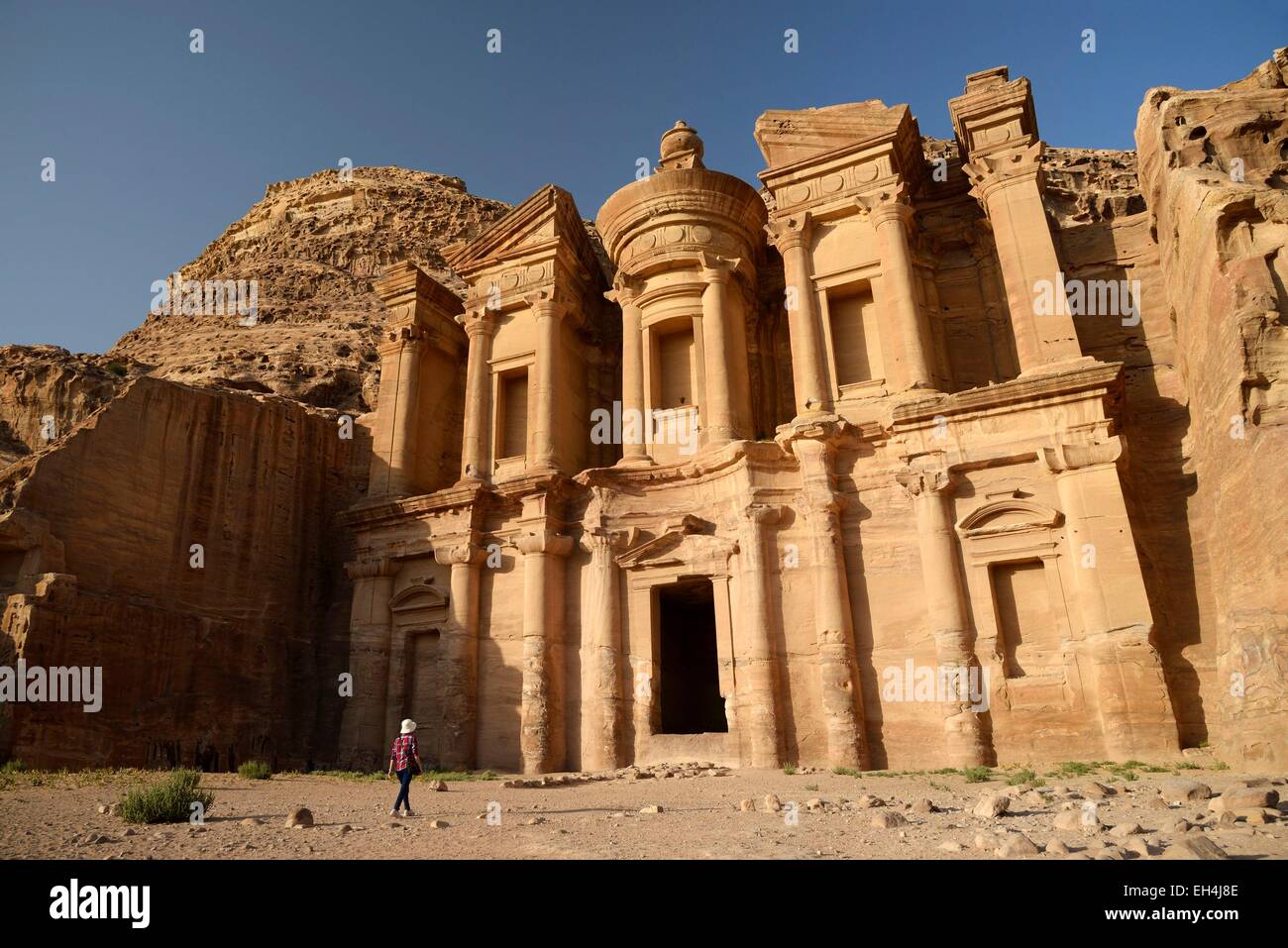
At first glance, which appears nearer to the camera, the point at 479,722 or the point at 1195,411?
the point at 1195,411

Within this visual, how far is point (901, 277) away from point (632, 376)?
6.95 meters

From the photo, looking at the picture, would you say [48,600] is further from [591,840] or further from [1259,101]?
[1259,101]

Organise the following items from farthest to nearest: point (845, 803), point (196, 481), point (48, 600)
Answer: point (196, 481) < point (48, 600) < point (845, 803)

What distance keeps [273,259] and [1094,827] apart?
45.7 meters

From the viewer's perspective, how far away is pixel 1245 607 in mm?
12852

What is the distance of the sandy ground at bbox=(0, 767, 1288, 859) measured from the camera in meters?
6.41

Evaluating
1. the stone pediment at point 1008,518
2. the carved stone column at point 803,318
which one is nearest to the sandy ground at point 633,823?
the stone pediment at point 1008,518

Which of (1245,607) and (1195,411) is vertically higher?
(1195,411)

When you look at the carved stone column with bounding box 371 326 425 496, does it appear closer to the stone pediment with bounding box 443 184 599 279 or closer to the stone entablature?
the stone entablature

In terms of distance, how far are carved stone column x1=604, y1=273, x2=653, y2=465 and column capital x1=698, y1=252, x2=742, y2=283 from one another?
1980 millimetres

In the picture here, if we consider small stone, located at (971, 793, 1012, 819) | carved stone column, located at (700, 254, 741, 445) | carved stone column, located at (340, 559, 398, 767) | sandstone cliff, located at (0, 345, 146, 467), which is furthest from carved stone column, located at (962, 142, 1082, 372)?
sandstone cliff, located at (0, 345, 146, 467)

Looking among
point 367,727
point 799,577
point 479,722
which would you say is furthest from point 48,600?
point 799,577

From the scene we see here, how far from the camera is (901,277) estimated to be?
18.3m

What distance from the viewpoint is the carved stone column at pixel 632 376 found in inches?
786
